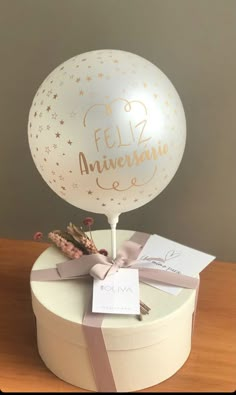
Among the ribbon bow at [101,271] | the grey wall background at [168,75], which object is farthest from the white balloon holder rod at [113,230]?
→ the grey wall background at [168,75]

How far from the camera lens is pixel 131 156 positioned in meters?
0.77

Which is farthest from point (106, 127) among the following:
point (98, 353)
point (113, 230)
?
point (98, 353)

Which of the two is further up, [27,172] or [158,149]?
[158,149]

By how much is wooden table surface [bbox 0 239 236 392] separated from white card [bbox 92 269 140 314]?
0.14 metres

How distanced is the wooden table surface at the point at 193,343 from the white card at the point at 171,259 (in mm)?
117

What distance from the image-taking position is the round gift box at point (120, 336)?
2.69 ft

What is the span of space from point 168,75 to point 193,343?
515 mm

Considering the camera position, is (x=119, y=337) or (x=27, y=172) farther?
(x=27, y=172)

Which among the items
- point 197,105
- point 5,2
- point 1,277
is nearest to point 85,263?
point 1,277

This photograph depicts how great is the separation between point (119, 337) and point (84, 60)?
0.42 metres

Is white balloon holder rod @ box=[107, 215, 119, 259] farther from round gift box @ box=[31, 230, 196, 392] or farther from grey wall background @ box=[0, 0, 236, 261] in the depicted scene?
grey wall background @ box=[0, 0, 236, 261]

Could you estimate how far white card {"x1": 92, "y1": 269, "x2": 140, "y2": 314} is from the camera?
83cm

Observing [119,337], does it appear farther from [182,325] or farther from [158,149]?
[158,149]

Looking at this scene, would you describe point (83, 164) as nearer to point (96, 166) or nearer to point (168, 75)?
point (96, 166)
